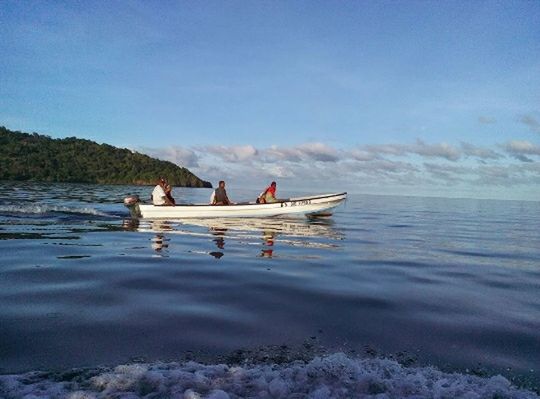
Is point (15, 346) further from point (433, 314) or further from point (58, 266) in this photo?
point (433, 314)

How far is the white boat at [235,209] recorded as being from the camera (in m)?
24.7

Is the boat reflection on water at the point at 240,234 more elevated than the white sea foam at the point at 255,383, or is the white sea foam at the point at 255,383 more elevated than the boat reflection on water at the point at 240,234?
the boat reflection on water at the point at 240,234

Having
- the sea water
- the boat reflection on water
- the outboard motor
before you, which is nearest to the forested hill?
the outboard motor

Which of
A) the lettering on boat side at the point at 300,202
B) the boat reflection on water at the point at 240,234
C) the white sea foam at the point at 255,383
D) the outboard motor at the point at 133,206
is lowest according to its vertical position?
the white sea foam at the point at 255,383

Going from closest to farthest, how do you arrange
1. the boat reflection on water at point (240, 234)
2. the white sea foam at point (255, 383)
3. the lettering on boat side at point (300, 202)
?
the white sea foam at point (255, 383) < the boat reflection on water at point (240, 234) < the lettering on boat side at point (300, 202)

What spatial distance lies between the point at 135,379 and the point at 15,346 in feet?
6.94

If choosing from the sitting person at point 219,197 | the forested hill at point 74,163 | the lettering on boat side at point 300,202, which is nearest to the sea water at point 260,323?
the sitting person at point 219,197

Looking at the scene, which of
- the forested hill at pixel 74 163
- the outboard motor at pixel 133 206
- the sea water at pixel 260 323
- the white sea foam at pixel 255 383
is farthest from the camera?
the forested hill at pixel 74 163

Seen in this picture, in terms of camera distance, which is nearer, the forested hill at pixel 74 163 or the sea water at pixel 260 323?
the sea water at pixel 260 323

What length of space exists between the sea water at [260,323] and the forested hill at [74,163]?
373ft

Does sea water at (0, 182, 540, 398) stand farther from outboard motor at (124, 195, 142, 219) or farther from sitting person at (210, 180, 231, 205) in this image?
sitting person at (210, 180, 231, 205)

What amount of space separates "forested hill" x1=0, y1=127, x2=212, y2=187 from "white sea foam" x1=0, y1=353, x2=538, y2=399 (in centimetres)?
11909

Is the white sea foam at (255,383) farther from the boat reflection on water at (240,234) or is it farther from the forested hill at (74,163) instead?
the forested hill at (74,163)

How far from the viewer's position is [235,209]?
2558 centimetres
